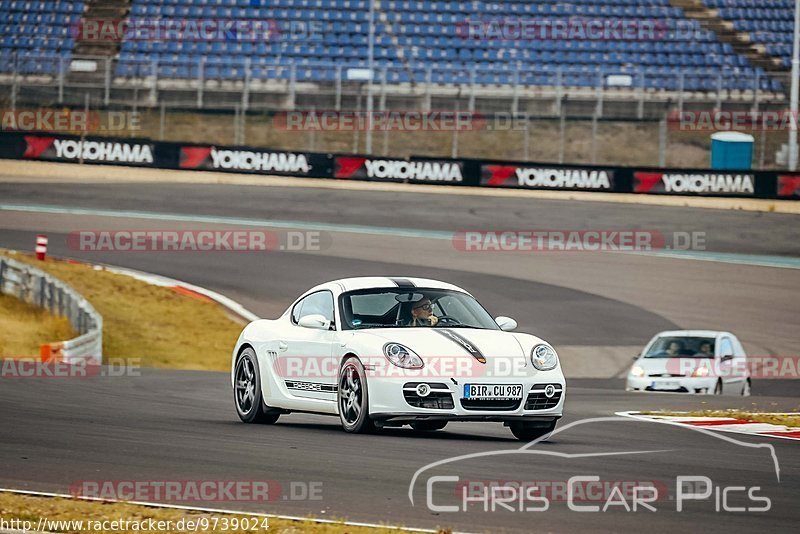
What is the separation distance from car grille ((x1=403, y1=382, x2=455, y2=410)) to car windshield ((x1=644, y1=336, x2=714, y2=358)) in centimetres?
1080

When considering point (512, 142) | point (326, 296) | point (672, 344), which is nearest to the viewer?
point (326, 296)

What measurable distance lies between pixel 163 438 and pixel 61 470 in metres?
1.58

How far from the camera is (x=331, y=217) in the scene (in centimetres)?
3591

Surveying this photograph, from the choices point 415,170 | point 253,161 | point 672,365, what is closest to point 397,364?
point 672,365

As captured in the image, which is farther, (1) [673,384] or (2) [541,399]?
(1) [673,384]

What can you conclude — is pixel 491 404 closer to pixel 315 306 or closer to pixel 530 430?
pixel 530 430

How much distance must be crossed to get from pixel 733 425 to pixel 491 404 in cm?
337

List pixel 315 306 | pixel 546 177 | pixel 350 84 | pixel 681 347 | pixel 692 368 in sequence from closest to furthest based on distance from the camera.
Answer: pixel 315 306, pixel 692 368, pixel 681 347, pixel 546 177, pixel 350 84

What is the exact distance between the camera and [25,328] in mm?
21031

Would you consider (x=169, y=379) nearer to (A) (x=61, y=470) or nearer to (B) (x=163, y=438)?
(B) (x=163, y=438)

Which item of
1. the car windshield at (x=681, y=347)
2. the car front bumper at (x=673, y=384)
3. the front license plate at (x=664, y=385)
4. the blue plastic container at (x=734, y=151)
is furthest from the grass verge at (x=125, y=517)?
the blue plastic container at (x=734, y=151)

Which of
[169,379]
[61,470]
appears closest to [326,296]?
[61,470]

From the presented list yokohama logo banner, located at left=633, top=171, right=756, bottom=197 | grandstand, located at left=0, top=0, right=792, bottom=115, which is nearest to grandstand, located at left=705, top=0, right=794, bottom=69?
grandstand, located at left=0, top=0, right=792, bottom=115

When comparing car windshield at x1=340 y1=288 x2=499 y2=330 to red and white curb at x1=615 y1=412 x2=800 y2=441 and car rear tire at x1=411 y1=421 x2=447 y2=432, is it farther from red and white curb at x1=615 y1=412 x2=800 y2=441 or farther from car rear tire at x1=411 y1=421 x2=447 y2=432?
red and white curb at x1=615 y1=412 x2=800 y2=441
